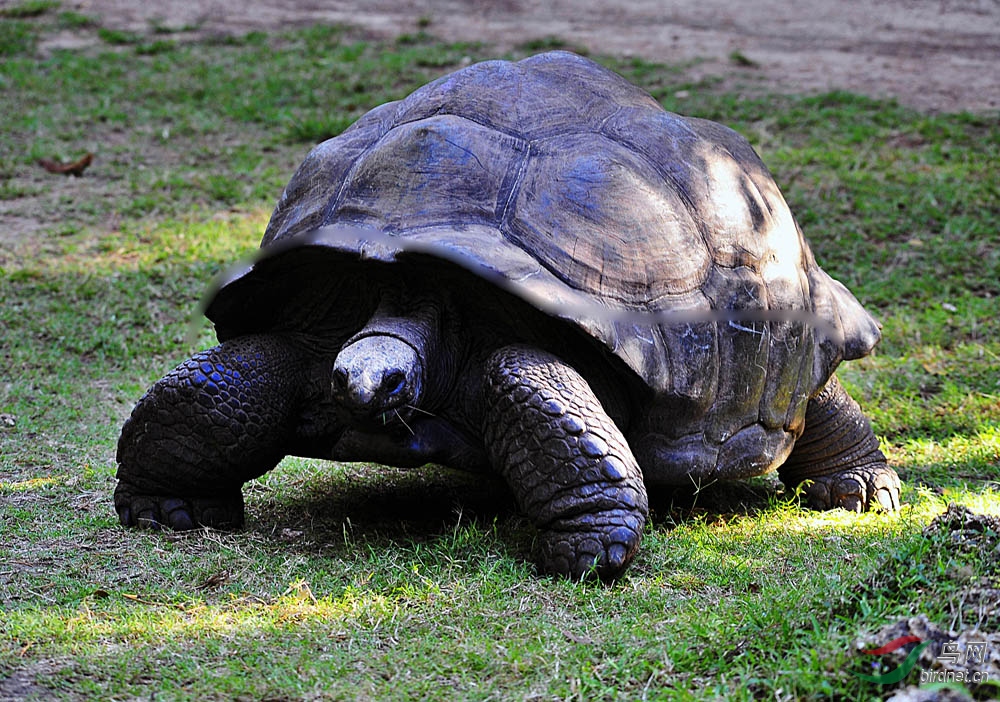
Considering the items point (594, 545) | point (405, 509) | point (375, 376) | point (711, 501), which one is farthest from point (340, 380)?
point (711, 501)

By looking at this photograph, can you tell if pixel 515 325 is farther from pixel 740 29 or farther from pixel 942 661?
pixel 740 29

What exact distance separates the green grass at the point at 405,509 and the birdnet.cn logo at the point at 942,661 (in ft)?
0.15

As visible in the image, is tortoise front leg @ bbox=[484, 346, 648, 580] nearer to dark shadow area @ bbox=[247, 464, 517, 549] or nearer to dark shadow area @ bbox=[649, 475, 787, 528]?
dark shadow area @ bbox=[247, 464, 517, 549]

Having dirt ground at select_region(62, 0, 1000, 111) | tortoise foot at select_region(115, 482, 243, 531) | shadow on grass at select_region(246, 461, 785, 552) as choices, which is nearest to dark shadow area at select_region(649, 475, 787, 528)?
shadow on grass at select_region(246, 461, 785, 552)

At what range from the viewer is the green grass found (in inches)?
111

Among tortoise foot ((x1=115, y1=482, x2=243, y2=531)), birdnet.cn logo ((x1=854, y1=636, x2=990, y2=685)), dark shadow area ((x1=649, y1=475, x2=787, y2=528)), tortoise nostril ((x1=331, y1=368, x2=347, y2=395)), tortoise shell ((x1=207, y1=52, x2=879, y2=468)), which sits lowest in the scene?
dark shadow area ((x1=649, y1=475, x2=787, y2=528))

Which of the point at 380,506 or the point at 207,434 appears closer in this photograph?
the point at 207,434

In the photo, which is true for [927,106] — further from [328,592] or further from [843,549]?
[328,592]

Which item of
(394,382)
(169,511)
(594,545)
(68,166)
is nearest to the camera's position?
(594,545)

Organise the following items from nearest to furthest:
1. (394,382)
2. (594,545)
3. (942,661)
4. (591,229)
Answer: (942,661) < (594,545) < (394,382) < (591,229)

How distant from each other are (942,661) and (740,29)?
12.7 m

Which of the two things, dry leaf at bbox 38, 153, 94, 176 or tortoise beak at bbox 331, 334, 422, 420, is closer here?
tortoise beak at bbox 331, 334, 422, 420

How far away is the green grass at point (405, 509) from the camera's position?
111 inches

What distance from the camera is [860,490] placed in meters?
4.66
